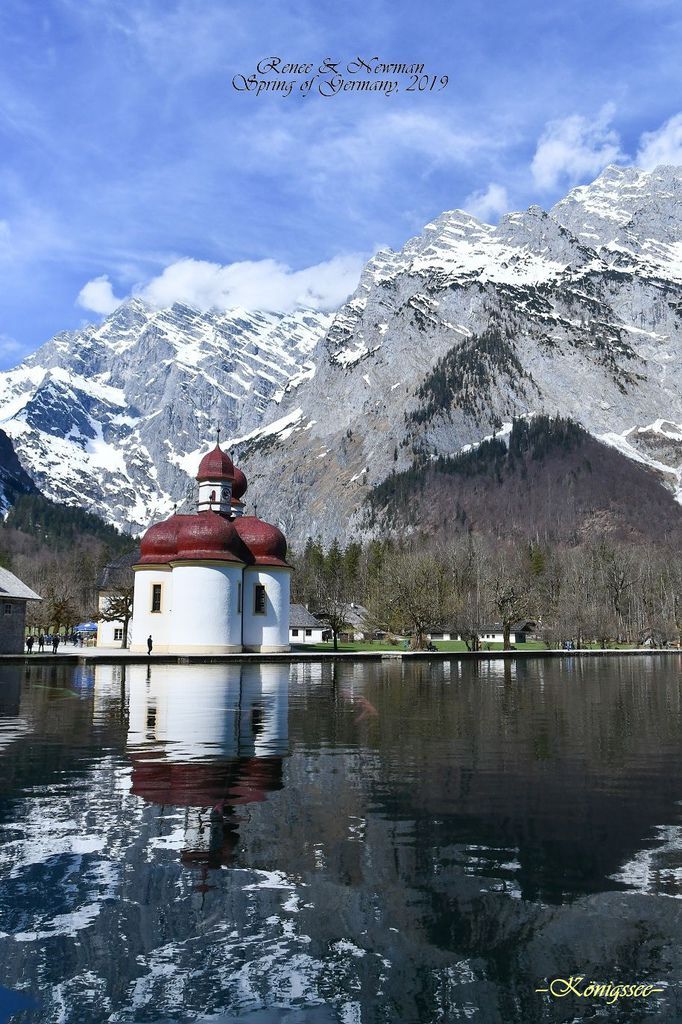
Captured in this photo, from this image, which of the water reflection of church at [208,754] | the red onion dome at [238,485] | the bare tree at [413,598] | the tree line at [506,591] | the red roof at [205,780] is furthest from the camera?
the tree line at [506,591]

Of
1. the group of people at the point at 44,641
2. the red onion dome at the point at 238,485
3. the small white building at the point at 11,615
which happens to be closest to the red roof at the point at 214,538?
the red onion dome at the point at 238,485

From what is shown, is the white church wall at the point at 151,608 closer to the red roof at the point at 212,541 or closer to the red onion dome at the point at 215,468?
the red roof at the point at 212,541

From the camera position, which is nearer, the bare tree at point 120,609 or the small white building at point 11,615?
the small white building at point 11,615

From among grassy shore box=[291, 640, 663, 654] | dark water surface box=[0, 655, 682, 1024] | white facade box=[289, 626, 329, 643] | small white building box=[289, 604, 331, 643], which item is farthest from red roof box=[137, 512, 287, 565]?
dark water surface box=[0, 655, 682, 1024]

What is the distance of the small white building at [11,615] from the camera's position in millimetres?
67881

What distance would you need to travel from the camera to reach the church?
2901 inches

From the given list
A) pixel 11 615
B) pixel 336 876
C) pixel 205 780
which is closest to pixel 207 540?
pixel 11 615

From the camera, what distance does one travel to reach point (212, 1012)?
7.59m

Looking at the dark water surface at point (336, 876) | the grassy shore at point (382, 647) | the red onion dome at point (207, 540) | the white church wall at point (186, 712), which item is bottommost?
the dark water surface at point (336, 876)

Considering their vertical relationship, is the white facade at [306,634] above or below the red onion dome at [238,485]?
below

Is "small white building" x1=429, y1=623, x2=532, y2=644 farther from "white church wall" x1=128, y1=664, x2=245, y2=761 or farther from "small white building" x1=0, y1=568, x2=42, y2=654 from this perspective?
"white church wall" x1=128, y1=664, x2=245, y2=761

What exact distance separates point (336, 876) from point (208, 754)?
374 inches

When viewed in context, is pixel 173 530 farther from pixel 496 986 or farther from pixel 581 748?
pixel 496 986

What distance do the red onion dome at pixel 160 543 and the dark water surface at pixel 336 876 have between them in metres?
55.5
